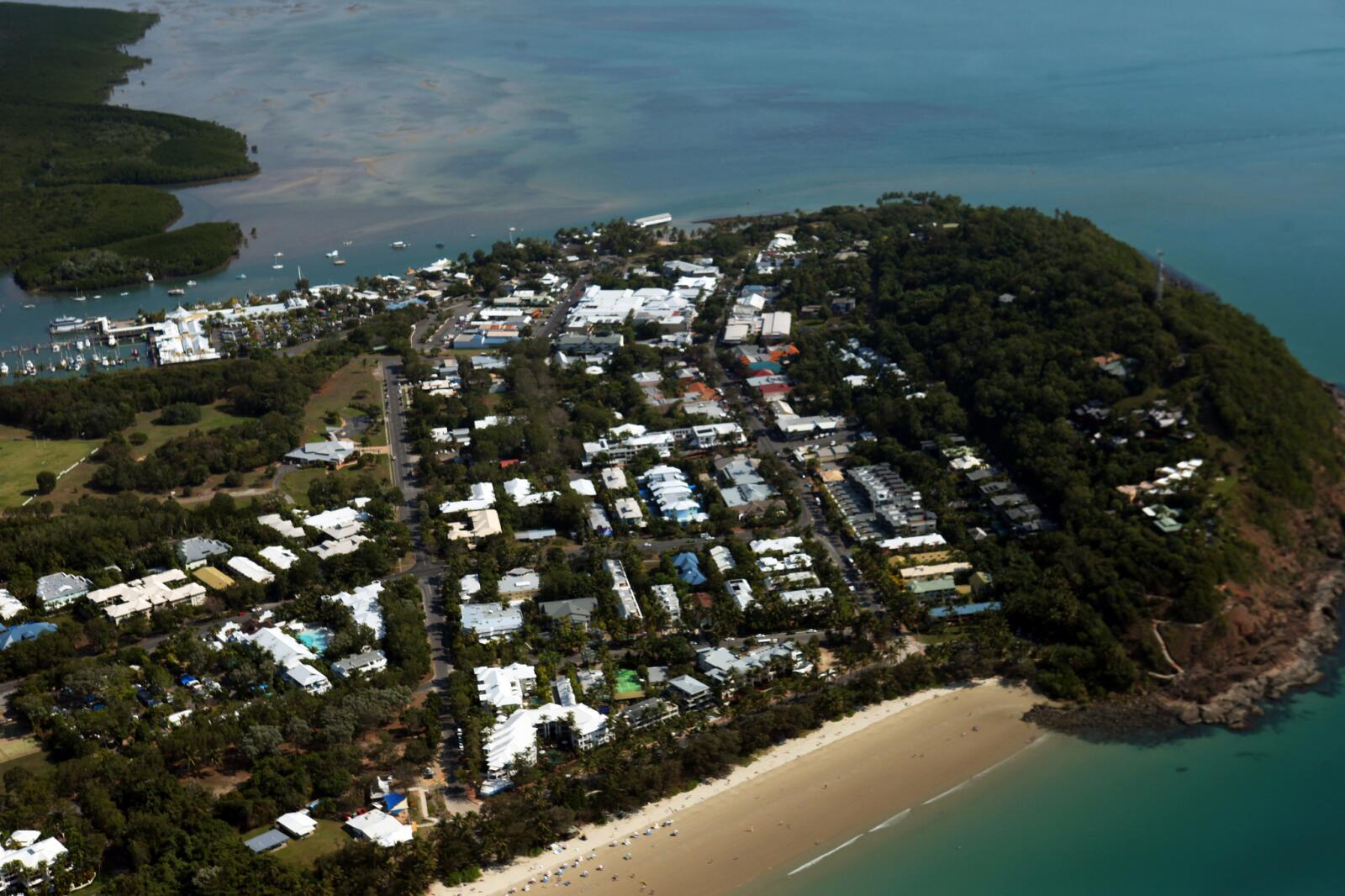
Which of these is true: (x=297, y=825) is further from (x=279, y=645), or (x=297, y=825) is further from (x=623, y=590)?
(x=623, y=590)

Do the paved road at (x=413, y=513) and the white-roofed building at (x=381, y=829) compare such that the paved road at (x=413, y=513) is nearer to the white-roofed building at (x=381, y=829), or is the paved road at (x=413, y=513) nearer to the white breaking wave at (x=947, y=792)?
the white-roofed building at (x=381, y=829)

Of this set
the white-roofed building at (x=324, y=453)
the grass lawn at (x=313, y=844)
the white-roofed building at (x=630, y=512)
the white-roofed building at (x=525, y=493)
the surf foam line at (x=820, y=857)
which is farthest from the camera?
the white-roofed building at (x=324, y=453)

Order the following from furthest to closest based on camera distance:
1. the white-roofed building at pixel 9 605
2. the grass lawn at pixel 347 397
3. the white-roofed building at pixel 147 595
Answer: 1. the grass lawn at pixel 347 397
2. the white-roofed building at pixel 147 595
3. the white-roofed building at pixel 9 605

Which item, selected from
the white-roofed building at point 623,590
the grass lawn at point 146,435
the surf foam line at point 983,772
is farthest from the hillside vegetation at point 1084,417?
the grass lawn at point 146,435

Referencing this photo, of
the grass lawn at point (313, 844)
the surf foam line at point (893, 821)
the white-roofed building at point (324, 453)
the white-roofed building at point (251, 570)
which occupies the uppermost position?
the white-roofed building at point (324, 453)

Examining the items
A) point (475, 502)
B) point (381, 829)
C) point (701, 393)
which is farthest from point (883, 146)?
point (381, 829)
